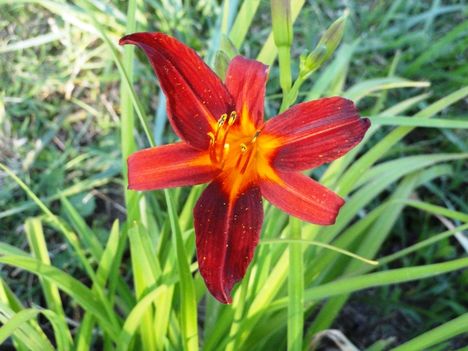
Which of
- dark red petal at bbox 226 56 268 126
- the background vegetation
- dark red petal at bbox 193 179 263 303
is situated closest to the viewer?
dark red petal at bbox 193 179 263 303

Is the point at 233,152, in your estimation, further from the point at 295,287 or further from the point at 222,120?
the point at 295,287

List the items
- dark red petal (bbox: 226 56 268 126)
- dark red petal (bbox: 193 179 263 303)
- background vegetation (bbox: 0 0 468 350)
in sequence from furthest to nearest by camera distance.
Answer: background vegetation (bbox: 0 0 468 350), dark red petal (bbox: 226 56 268 126), dark red petal (bbox: 193 179 263 303)

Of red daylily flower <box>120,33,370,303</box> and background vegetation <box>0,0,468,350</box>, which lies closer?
red daylily flower <box>120,33,370,303</box>

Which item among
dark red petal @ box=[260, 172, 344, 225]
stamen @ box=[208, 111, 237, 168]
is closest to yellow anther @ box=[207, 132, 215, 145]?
stamen @ box=[208, 111, 237, 168]

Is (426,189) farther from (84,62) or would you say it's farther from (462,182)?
(84,62)

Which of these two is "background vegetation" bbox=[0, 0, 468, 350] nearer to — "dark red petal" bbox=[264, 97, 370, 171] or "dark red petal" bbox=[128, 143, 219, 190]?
"dark red petal" bbox=[128, 143, 219, 190]

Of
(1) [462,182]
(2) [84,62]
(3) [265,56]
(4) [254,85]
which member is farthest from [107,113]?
(1) [462,182]

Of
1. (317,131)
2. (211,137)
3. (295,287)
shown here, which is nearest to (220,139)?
(211,137)

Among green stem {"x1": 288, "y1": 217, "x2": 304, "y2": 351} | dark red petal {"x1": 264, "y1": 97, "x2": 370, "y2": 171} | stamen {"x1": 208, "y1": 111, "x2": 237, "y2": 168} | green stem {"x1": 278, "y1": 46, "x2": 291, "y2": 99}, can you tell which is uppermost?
green stem {"x1": 278, "y1": 46, "x2": 291, "y2": 99}
